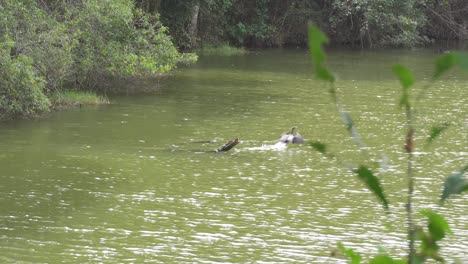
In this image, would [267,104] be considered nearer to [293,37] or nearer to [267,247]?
[267,247]

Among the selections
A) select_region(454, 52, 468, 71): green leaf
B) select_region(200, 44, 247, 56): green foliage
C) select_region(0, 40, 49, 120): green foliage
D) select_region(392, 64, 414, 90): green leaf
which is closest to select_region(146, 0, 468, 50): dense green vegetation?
select_region(200, 44, 247, 56): green foliage

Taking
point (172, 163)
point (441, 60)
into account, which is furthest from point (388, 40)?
point (441, 60)

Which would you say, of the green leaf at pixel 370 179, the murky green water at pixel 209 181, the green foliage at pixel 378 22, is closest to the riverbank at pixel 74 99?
the murky green water at pixel 209 181

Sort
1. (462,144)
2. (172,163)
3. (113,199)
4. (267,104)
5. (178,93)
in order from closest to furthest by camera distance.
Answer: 1. (113,199)
2. (172,163)
3. (462,144)
4. (267,104)
5. (178,93)

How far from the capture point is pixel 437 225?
73.2 inches

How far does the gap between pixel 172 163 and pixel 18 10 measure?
18.5 feet

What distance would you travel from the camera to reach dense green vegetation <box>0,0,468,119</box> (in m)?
16.3

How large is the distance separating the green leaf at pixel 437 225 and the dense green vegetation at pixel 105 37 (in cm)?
1438

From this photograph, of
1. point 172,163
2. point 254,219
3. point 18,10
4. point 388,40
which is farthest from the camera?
point 388,40

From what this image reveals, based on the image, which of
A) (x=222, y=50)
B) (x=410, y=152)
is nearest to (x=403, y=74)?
(x=410, y=152)

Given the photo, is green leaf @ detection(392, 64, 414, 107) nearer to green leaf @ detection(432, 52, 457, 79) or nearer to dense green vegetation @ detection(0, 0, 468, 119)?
green leaf @ detection(432, 52, 457, 79)

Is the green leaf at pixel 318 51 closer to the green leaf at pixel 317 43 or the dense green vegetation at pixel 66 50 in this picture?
the green leaf at pixel 317 43

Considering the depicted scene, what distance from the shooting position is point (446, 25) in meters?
41.5

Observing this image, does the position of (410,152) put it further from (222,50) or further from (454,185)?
(222,50)
